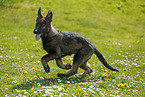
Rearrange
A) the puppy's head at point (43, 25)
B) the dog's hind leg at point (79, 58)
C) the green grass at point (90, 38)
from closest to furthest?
1. the green grass at point (90, 38)
2. the puppy's head at point (43, 25)
3. the dog's hind leg at point (79, 58)

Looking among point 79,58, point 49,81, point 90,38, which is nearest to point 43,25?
point 79,58

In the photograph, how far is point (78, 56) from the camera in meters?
6.43

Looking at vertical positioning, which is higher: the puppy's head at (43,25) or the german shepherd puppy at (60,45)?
the puppy's head at (43,25)

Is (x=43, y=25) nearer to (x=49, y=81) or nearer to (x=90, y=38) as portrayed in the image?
(x=49, y=81)

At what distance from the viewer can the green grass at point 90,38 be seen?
5.70 metres

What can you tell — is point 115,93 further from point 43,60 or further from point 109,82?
point 43,60

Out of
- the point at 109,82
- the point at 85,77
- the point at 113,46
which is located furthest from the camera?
the point at 113,46

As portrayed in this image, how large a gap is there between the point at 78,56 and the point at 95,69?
1.52m

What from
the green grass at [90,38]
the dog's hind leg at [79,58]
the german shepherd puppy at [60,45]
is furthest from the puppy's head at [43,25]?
the green grass at [90,38]

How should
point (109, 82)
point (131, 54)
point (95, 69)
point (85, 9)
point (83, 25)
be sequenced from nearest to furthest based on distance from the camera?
point (109, 82) < point (95, 69) < point (131, 54) < point (83, 25) < point (85, 9)

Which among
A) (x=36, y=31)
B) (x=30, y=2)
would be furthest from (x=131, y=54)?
(x=30, y=2)

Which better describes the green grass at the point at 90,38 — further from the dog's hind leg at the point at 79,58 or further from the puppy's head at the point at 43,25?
the puppy's head at the point at 43,25

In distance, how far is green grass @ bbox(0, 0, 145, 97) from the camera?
5.70 m

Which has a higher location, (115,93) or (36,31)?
(36,31)
